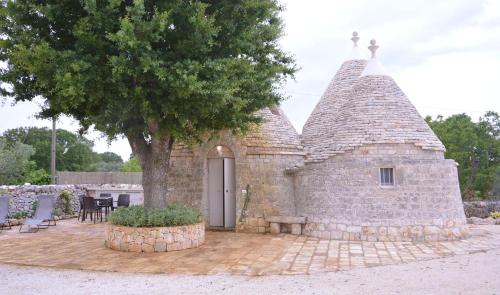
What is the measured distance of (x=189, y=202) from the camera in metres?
13.6

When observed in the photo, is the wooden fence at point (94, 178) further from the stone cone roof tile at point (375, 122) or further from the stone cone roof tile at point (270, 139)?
the stone cone roof tile at point (375, 122)

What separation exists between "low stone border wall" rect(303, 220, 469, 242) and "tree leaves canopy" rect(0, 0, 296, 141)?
4612 millimetres

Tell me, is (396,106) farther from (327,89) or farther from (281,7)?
(281,7)

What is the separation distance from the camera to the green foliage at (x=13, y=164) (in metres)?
30.9

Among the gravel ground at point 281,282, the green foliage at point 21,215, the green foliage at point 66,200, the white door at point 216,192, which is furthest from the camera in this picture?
the green foliage at point 66,200

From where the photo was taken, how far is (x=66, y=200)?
1753 cm

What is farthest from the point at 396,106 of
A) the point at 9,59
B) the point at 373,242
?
the point at 9,59

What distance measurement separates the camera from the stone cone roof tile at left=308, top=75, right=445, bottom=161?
39.2 ft

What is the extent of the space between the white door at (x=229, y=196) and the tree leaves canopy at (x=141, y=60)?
3.47m

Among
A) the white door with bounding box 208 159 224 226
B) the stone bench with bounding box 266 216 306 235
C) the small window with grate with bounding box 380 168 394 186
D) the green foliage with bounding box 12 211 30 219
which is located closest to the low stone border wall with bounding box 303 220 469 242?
the stone bench with bounding box 266 216 306 235

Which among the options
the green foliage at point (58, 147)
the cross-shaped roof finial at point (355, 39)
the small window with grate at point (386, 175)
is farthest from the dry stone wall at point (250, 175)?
the green foliage at point (58, 147)

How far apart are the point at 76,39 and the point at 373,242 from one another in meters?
9.46

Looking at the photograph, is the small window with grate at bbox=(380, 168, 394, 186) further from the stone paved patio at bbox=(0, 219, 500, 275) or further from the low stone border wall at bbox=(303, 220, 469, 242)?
the stone paved patio at bbox=(0, 219, 500, 275)

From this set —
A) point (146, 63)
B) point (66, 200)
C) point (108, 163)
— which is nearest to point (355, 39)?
point (146, 63)
